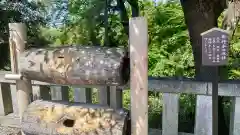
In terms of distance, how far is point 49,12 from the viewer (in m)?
2.62

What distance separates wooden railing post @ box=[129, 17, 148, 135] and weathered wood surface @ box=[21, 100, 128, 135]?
0.31 ft

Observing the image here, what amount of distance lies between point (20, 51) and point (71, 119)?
63cm

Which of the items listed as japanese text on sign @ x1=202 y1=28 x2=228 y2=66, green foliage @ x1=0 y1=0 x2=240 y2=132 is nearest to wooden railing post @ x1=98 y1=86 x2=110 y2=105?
green foliage @ x1=0 y1=0 x2=240 y2=132

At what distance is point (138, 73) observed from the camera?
1711 mm

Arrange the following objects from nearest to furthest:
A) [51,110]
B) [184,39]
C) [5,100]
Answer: [51,110], [5,100], [184,39]

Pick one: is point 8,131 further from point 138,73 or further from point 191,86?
point 191,86

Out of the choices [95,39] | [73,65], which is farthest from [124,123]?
[95,39]

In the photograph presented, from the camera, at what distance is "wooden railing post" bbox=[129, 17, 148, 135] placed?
Result: 1677mm

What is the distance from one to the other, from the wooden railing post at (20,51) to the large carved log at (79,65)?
0.13 metres

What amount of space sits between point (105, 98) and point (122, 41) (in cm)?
150

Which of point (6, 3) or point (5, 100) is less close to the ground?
point (6, 3)

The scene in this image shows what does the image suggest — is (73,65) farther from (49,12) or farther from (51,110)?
(49,12)

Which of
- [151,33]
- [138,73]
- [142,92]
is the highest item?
[151,33]

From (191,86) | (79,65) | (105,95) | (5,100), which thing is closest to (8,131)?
(5,100)
